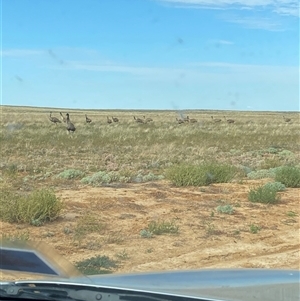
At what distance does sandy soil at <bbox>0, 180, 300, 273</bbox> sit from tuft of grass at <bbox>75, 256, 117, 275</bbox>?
157 millimetres

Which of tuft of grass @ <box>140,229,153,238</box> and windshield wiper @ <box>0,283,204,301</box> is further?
tuft of grass @ <box>140,229,153,238</box>

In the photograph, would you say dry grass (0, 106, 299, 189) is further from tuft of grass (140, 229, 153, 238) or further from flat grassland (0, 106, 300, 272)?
tuft of grass (140, 229, 153, 238)

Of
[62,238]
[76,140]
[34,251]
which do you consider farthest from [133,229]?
[76,140]

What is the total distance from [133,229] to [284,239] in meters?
2.76

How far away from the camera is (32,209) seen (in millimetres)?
12023

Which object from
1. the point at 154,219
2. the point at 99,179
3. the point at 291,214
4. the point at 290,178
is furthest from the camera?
the point at 290,178

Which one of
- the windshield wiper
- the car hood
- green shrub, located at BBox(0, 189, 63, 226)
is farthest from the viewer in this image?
green shrub, located at BBox(0, 189, 63, 226)

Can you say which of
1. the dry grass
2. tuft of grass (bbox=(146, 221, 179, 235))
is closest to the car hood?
tuft of grass (bbox=(146, 221, 179, 235))

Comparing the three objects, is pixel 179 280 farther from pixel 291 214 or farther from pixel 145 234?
pixel 291 214

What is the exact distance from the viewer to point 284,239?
1184cm

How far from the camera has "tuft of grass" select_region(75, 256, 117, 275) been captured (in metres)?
8.98

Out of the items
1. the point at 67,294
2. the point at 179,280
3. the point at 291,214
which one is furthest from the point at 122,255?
the point at 67,294

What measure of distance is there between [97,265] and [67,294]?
7013mm

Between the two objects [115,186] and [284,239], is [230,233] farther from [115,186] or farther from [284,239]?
[115,186]
